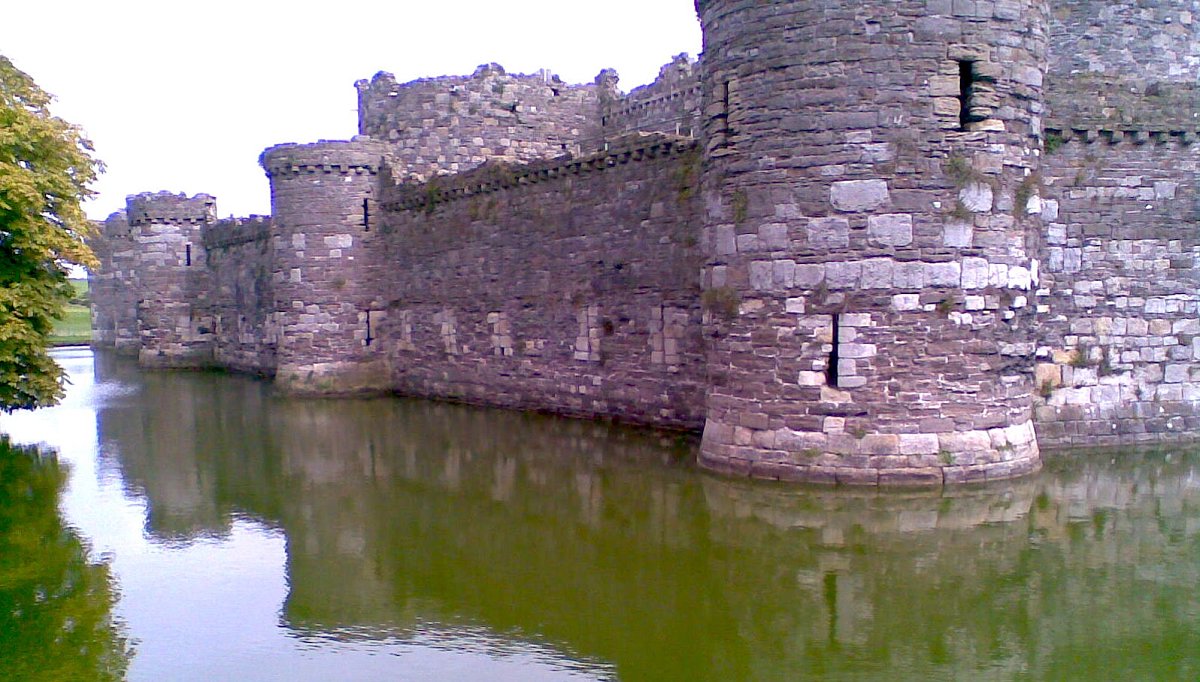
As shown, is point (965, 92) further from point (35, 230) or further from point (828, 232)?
point (35, 230)

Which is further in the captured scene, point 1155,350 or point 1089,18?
point 1089,18

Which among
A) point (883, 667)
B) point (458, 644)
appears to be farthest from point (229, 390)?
point (883, 667)

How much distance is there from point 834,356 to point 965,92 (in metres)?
3.04

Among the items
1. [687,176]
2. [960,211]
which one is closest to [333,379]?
[687,176]

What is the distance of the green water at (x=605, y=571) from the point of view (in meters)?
5.88

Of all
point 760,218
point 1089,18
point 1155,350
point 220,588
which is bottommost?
point 220,588

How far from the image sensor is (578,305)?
619 inches

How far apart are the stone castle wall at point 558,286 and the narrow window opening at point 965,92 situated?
4118 mm

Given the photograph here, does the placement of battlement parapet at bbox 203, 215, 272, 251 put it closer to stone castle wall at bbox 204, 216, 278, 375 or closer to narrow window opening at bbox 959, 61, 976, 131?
stone castle wall at bbox 204, 216, 278, 375

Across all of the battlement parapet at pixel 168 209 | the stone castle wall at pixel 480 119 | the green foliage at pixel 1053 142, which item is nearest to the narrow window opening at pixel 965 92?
the green foliage at pixel 1053 142

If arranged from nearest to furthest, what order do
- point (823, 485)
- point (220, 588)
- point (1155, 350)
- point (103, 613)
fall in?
point (103, 613) < point (220, 588) < point (823, 485) < point (1155, 350)

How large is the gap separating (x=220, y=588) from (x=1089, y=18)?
49.8 feet

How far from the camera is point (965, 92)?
32.8 feet

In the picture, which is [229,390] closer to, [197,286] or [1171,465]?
[197,286]
